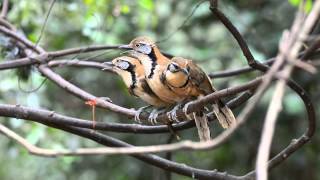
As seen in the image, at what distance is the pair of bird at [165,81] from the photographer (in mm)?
2629

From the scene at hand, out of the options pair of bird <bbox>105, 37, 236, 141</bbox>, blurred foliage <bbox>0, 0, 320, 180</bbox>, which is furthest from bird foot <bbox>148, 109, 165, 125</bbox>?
blurred foliage <bbox>0, 0, 320, 180</bbox>

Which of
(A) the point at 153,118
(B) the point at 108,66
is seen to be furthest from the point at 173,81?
(B) the point at 108,66

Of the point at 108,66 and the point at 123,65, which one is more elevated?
the point at 108,66

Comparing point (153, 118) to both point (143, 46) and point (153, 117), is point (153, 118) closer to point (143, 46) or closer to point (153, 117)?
point (153, 117)

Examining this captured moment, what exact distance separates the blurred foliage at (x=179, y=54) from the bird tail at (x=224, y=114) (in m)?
2.27

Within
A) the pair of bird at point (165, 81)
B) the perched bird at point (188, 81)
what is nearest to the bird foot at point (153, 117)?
the pair of bird at point (165, 81)

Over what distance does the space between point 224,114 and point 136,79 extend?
0.51 meters

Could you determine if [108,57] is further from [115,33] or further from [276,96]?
[276,96]

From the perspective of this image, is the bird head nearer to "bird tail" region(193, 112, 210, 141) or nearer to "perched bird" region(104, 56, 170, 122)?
"perched bird" region(104, 56, 170, 122)

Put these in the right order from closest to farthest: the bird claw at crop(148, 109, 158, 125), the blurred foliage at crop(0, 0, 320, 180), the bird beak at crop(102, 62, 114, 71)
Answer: the bird claw at crop(148, 109, 158, 125), the bird beak at crop(102, 62, 114, 71), the blurred foliage at crop(0, 0, 320, 180)

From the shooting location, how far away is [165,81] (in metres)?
2.67

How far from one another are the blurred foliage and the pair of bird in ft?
6.03

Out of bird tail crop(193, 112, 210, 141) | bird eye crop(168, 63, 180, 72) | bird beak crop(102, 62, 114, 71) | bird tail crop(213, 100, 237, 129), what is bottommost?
bird tail crop(213, 100, 237, 129)

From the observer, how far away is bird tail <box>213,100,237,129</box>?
2621mm
